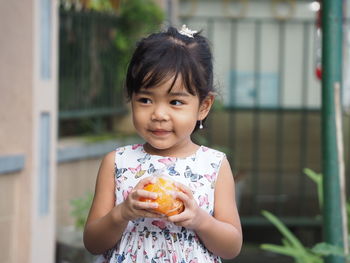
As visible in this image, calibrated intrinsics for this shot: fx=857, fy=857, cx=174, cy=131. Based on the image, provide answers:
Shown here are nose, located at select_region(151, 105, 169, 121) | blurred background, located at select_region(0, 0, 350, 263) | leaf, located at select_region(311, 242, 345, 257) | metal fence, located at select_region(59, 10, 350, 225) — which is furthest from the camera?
metal fence, located at select_region(59, 10, 350, 225)

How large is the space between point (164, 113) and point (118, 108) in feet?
15.6

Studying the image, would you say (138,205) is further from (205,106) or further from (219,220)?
(205,106)

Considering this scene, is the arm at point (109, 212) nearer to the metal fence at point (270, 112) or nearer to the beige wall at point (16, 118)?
the beige wall at point (16, 118)

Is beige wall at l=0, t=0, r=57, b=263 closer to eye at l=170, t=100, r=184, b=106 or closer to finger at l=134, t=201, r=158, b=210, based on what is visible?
eye at l=170, t=100, r=184, b=106

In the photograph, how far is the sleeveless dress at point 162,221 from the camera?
2.51 metres

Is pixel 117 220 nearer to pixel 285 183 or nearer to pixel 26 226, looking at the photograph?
pixel 26 226

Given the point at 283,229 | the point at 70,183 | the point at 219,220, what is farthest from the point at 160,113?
the point at 70,183

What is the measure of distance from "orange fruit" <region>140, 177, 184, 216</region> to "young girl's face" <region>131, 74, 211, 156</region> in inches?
7.3

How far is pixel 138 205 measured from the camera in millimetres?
2268

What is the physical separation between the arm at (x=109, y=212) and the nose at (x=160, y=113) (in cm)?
19

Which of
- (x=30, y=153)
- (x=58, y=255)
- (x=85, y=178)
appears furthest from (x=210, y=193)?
(x=85, y=178)

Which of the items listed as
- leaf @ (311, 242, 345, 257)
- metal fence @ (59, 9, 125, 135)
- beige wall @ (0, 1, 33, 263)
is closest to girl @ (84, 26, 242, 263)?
leaf @ (311, 242, 345, 257)

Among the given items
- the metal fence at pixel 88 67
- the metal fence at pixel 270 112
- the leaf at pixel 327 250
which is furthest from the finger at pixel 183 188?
the metal fence at pixel 270 112

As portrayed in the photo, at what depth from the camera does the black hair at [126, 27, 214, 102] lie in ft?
8.05
